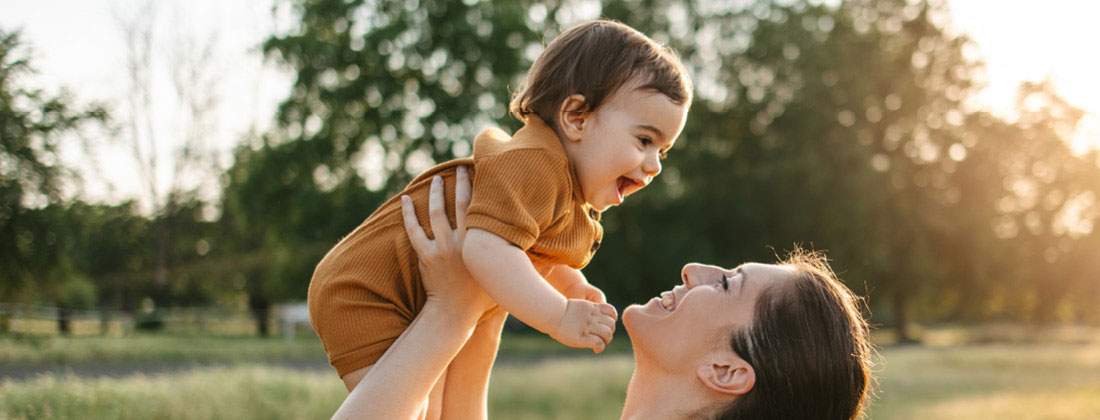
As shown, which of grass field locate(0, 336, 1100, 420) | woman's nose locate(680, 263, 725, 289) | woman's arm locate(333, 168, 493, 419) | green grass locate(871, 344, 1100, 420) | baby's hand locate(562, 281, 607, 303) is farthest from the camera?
green grass locate(871, 344, 1100, 420)

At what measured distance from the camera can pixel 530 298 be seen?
2322mm

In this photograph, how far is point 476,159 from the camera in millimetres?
2555

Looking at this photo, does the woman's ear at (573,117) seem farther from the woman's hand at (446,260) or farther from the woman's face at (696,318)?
the woman's face at (696,318)

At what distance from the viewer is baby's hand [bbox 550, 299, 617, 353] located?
232 cm

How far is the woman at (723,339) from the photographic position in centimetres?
246

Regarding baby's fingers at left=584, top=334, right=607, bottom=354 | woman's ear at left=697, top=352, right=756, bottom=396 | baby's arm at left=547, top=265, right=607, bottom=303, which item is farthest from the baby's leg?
woman's ear at left=697, top=352, right=756, bottom=396

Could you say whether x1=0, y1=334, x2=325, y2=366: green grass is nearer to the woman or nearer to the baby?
the baby

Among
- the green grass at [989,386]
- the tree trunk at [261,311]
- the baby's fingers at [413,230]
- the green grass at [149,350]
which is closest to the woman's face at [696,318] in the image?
the baby's fingers at [413,230]

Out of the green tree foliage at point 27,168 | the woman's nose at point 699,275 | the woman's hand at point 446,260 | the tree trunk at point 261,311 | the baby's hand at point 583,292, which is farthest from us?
the tree trunk at point 261,311

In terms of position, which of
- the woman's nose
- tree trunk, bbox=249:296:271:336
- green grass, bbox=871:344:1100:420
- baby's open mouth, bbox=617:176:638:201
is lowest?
green grass, bbox=871:344:1100:420

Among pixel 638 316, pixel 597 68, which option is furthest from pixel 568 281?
pixel 597 68

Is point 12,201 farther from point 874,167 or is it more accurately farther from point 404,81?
point 874,167

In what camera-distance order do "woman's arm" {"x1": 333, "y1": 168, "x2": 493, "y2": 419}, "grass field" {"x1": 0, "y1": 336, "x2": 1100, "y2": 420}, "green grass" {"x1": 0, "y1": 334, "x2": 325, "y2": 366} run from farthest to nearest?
1. "green grass" {"x1": 0, "y1": 334, "x2": 325, "y2": 366}
2. "grass field" {"x1": 0, "y1": 336, "x2": 1100, "y2": 420}
3. "woman's arm" {"x1": 333, "y1": 168, "x2": 493, "y2": 419}

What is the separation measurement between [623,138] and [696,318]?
1.90 ft
